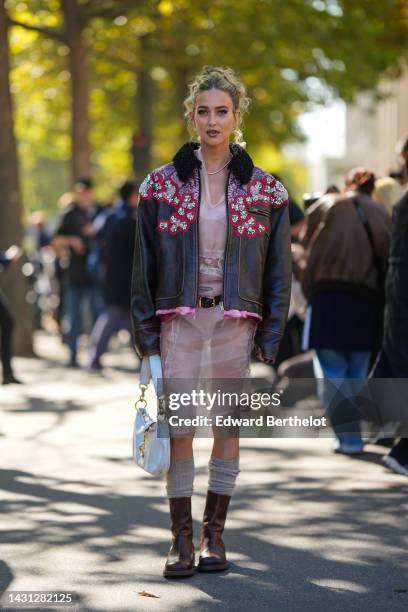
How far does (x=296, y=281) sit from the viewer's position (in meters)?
11.0

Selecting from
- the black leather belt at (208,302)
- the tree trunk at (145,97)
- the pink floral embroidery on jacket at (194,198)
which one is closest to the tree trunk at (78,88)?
the tree trunk at (145,97)

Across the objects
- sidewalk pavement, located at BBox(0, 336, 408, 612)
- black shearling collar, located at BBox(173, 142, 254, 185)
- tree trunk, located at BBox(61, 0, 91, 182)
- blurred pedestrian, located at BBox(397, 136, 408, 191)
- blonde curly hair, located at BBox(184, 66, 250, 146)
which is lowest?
sidewalk pavement, located at BBox(0, 336, 408, 612)

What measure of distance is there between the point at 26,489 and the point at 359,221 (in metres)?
2.77

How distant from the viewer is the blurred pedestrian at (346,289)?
9078mm

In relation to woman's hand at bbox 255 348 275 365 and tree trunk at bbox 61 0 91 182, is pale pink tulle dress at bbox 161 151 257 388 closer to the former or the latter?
woman's hand at bbox 255 348 275 365

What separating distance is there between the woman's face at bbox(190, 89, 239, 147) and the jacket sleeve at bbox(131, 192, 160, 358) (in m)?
0.34

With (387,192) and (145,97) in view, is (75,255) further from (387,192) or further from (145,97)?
(145,97)

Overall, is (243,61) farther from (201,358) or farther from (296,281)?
(201,358)

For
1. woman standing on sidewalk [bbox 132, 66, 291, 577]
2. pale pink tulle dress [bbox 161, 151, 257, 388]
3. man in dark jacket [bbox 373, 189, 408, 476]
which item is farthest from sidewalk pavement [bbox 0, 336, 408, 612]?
pale pink tulle dress [bbox 161, 151, 257, 388]

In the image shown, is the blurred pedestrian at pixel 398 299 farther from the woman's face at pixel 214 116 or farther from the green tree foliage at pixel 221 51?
the green tree foliage at pixel 221 51

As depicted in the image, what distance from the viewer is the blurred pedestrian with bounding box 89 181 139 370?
14.8 m

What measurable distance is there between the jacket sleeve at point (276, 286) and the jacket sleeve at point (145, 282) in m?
0.44

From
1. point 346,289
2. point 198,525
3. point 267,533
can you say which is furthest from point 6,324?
point 267,533

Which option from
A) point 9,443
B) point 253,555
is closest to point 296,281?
point 9,443
